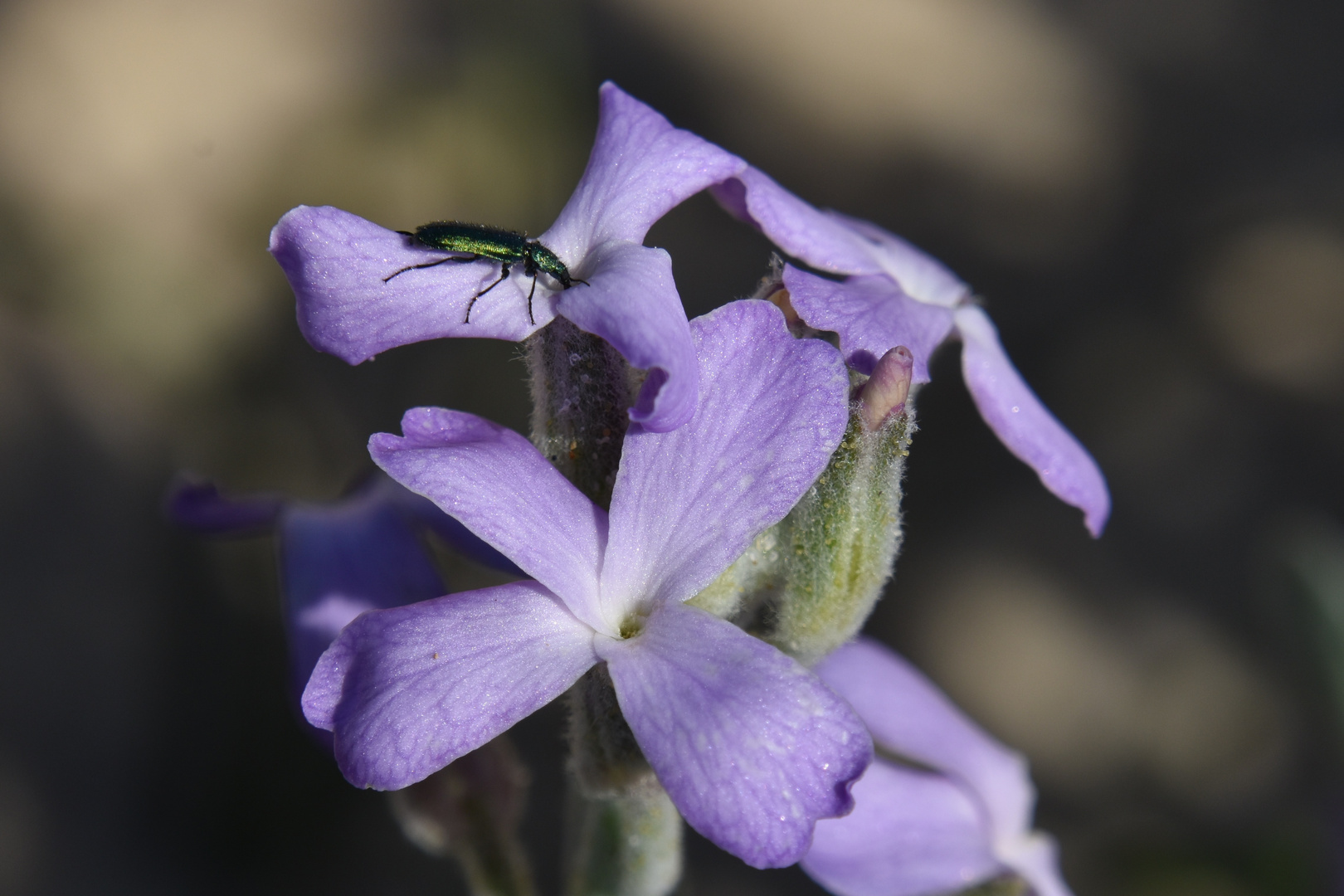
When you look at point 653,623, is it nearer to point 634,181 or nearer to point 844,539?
point 844,539

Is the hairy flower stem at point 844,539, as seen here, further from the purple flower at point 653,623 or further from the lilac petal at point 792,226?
the lilac petal at point 792,226

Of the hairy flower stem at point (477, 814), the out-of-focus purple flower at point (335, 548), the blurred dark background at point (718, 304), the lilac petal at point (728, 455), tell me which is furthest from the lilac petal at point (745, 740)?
the blurred dark background at point (718, 304)

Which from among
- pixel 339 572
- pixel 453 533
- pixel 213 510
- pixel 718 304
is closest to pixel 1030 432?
pixel 453 533

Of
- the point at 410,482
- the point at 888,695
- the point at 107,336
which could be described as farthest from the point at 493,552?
the point at 107,336

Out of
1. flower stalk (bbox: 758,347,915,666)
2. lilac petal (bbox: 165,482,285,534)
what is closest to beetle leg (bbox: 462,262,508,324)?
flower stalk (bbox: 758,347,915,666)

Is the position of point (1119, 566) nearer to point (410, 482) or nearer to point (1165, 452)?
point (1165, 452)

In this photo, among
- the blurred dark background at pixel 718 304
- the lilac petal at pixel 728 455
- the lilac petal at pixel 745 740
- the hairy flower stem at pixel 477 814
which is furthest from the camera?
the blurred dark background at pixel 718 304

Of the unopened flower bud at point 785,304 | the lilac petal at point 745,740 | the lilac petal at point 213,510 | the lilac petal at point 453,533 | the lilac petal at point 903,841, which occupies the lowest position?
the lilac petal at point 903,841
